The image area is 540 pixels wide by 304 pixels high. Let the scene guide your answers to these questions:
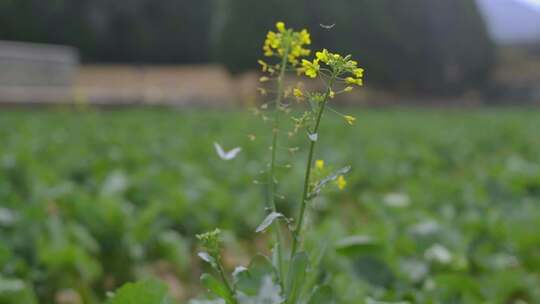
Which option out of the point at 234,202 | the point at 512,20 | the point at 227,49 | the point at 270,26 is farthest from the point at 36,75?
the point at 512,20

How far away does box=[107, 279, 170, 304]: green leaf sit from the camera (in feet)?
3.35

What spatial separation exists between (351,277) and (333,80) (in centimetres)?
94

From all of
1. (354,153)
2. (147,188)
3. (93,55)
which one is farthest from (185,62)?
(147,188)

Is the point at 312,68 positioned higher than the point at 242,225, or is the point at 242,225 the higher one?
the point at 312,68

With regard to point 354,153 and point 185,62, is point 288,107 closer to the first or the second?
point 354,153

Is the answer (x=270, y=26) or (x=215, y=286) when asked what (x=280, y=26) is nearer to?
(x=215, y=286)

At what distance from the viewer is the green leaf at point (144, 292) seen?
1021mm

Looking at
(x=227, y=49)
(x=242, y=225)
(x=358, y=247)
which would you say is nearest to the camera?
(x=358, y=247)

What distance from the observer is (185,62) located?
25.7 m

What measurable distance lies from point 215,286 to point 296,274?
0.39 ft

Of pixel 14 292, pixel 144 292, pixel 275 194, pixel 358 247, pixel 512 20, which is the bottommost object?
pixel 512 20

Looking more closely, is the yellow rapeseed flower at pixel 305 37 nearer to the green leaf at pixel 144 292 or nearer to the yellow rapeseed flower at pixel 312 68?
the yellow rapeseed flower at pixel 312 68

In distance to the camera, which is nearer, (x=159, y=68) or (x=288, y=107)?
(x=288, y=107)

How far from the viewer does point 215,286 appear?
38.1 inches
